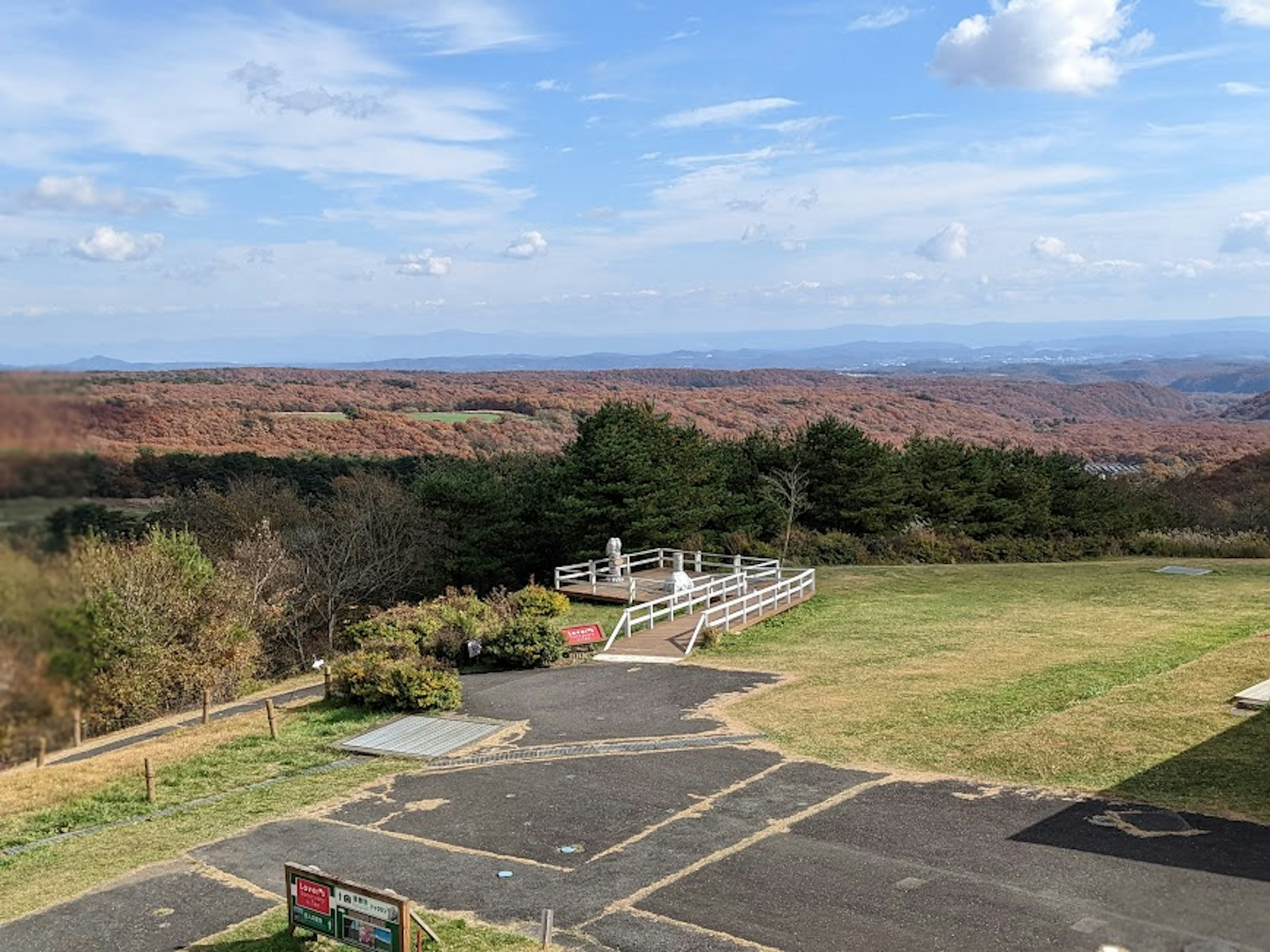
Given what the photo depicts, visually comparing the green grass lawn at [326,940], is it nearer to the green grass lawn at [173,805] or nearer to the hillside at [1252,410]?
the green grass lawn at [173,805]

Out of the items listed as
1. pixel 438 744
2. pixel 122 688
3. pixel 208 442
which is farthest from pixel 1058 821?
pixel 208 442

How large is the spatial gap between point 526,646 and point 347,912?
495 inches

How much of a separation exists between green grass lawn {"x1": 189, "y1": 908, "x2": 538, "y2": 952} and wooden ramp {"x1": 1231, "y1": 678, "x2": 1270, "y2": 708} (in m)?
11.9

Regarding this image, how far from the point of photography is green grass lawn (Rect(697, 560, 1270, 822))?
1371cm

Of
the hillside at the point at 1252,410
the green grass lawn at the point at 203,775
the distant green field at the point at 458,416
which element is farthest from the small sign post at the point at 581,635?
the hillside at the point at 1252,410

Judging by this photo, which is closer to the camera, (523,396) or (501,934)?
(501,934)

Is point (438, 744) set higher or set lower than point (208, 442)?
lower

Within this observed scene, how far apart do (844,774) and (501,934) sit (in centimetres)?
588

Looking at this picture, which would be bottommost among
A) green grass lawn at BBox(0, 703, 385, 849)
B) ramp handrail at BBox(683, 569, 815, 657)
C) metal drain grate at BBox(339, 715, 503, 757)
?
green grass lawn at BBox(0, 703, 385, 849)

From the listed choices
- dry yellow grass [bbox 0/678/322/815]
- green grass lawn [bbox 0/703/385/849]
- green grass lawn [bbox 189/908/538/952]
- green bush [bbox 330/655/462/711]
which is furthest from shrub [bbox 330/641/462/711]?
green grass lawn [bbox 189/908/538/952]

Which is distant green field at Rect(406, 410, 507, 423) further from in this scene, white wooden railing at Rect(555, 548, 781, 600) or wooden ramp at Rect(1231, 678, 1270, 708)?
wooden ramp at Rect(1231, 678, 1270, 708)

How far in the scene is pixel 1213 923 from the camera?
30.1 feet

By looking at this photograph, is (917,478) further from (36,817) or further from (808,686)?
(36,817)

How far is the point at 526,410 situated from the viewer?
9400cm
